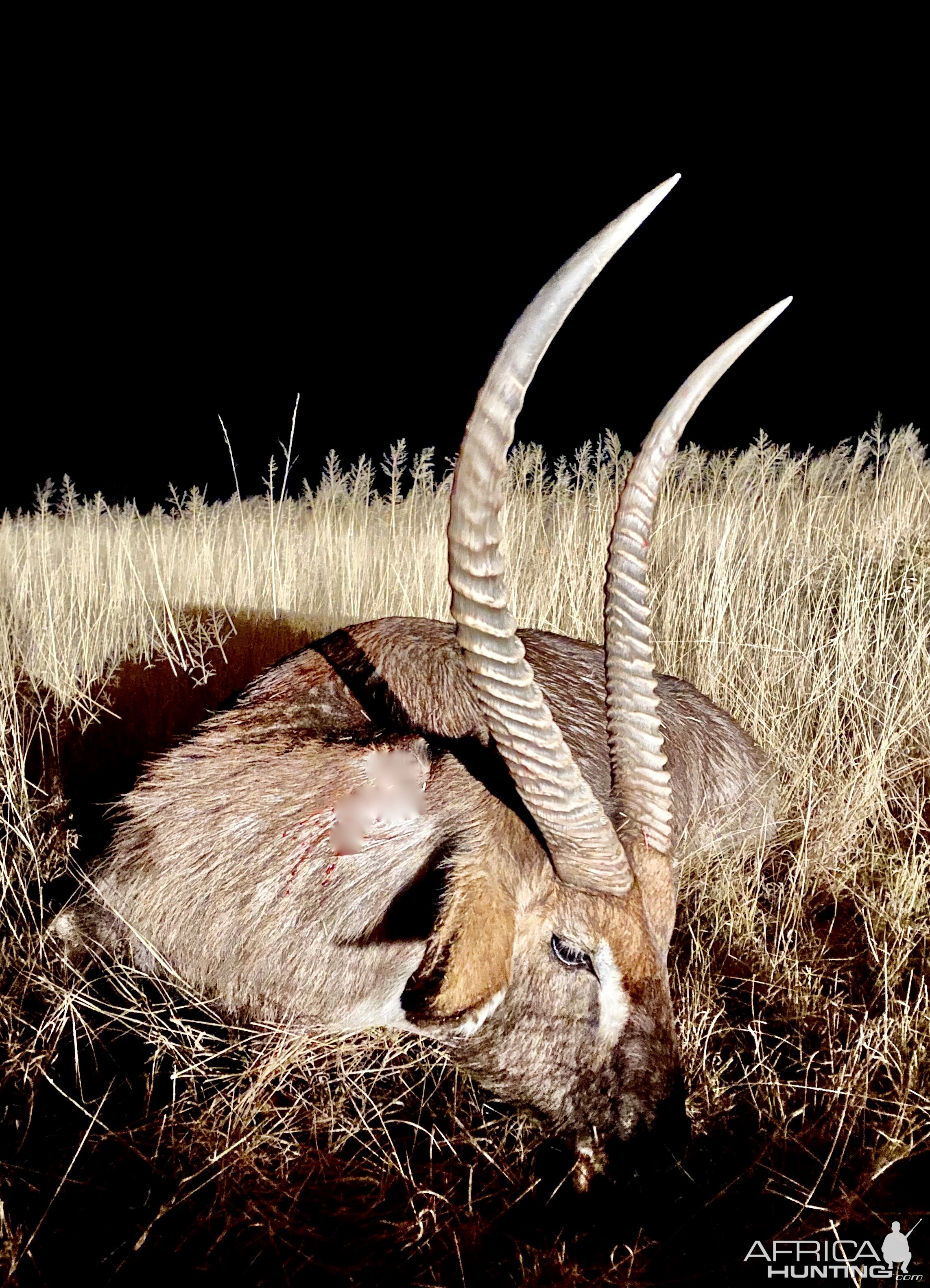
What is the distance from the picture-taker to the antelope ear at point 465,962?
148 centimetres

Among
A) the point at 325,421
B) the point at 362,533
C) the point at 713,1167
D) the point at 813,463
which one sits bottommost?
the point at 713,1167

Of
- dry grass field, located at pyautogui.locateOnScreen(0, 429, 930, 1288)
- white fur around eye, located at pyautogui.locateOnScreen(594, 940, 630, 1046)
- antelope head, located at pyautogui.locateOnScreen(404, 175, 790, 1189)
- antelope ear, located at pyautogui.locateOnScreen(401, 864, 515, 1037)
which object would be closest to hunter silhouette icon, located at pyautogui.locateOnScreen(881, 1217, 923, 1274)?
dry grass field, located at pyautogui.locateOnScreen(0, 429, 930, 1288)

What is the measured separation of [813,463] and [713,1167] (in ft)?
23.4

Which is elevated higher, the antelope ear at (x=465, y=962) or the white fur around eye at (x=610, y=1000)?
the antelope ear at (x=465, y=962)

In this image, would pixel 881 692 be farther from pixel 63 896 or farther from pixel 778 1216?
pixel 63 896

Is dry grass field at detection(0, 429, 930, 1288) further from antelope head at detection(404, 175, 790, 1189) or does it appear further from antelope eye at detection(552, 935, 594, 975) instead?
antelope eye at detection(552, 935, 594, 975)

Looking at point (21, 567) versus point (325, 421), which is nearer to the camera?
point (21, 567)

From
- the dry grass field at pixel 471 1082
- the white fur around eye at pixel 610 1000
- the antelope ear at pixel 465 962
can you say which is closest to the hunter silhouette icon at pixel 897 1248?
the dry grass field at pixel 471 1082

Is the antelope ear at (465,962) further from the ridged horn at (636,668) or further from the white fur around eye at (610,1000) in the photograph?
the ridged horn at (636,668)

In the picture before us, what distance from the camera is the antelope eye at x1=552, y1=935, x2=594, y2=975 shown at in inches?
71.3

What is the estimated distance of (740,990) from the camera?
97.2 inches

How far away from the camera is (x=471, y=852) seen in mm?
1750

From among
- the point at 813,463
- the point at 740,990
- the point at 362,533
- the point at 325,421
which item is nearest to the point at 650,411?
the point at 325,421

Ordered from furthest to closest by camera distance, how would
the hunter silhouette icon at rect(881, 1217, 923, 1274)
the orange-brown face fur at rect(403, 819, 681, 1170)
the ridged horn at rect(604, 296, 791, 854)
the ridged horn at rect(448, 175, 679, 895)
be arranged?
the ridged horn at rect(604, 296, 791, 854), the orange-brown face fur at rect(403, 819, 681, 1170), the hunter silhouette icon at rect(881, 1217, 923, 1274), the ridged horn at rect(448, 175, 679, 895)
